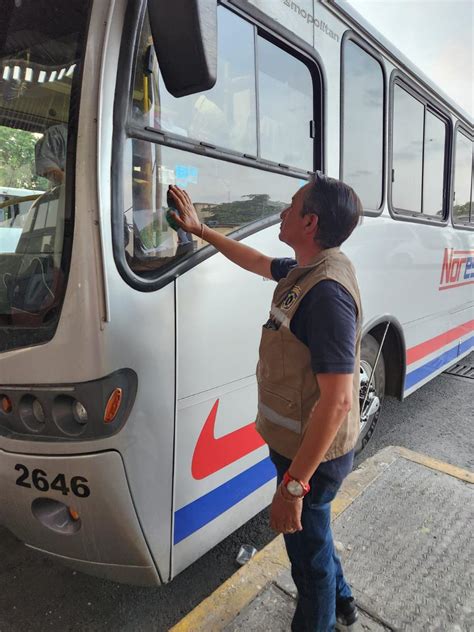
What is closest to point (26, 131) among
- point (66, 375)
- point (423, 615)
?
point (66, 375)

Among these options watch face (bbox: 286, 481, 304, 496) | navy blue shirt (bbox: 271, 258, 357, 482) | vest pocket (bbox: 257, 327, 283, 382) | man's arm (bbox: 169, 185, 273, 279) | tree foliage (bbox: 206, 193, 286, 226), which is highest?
tree foliage (bbox: 206, 193, 286, 226)

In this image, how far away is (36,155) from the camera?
5.75 feet

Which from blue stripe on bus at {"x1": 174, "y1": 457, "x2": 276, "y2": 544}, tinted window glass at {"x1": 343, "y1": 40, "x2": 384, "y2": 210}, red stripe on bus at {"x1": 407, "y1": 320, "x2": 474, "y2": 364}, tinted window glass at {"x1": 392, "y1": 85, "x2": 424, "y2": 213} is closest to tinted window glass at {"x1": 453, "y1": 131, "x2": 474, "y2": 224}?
tinted window glass at {"x1": 392, "y1": 85, "x2": 424, "y2": 213}

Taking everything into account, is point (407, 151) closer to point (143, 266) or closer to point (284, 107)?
point (284, 107)

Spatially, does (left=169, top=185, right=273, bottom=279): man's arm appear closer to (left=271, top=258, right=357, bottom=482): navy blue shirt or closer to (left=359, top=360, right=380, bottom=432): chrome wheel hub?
(left=271, top=258, right=357, bottom=482): navy blue shirt

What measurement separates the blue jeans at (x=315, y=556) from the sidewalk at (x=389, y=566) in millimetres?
277

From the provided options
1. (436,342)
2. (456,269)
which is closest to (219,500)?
(436,342)

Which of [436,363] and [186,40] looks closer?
[186,40]

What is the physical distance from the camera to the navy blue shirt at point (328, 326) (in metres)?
1.34

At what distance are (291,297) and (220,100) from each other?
101 cm

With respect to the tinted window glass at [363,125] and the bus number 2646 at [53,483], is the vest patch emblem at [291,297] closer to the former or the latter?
the bus number 2646 at [53,483]

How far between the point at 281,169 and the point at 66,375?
142 centimetres

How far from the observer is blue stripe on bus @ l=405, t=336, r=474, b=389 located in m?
3.90

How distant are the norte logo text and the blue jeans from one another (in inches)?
122
